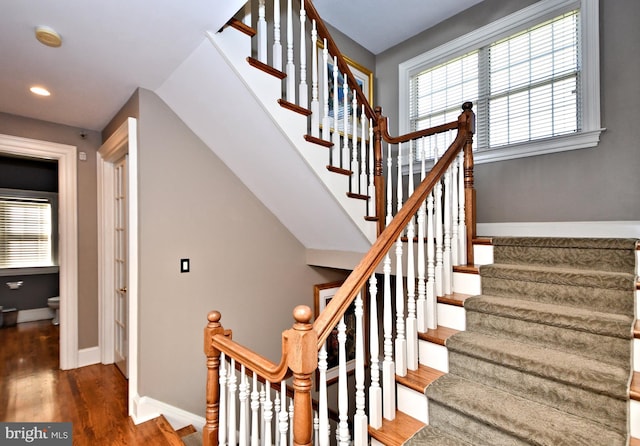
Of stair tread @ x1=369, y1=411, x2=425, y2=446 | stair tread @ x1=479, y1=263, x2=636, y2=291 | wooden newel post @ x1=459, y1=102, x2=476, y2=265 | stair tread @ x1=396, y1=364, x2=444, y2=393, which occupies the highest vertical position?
wooden newel post @ x1=459, y1=102, x2=476, y2=265

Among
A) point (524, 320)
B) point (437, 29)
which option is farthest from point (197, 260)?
point (437, 29)

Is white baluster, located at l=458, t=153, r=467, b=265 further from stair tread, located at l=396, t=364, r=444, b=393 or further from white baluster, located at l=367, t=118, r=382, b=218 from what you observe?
stair tread, located at l=396, t=364, r=444, b=393

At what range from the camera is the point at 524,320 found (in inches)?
67.4

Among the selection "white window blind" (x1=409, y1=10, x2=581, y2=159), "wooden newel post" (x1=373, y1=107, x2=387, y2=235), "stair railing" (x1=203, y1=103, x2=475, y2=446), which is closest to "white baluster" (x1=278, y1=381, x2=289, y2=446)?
"stair railing" (x1=203, y1=103, x2=475, y2=446)

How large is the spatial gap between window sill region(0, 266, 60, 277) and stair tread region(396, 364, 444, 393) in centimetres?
606

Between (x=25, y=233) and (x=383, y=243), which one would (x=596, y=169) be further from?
(x=25, y=233)

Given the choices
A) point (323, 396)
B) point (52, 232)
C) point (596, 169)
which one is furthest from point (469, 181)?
point (52, 232)

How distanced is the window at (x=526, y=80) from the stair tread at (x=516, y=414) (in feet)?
7.78

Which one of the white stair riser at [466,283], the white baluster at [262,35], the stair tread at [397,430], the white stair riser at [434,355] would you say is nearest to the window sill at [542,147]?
the white stair riser at [466,283]

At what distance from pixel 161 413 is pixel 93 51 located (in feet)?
8.28

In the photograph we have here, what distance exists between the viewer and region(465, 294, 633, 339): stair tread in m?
1.48

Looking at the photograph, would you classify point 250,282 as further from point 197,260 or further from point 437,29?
point 437,29

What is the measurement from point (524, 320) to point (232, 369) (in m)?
1.59

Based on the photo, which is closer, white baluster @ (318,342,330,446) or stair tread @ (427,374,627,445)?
stair tread @ (427,374,627,445)
